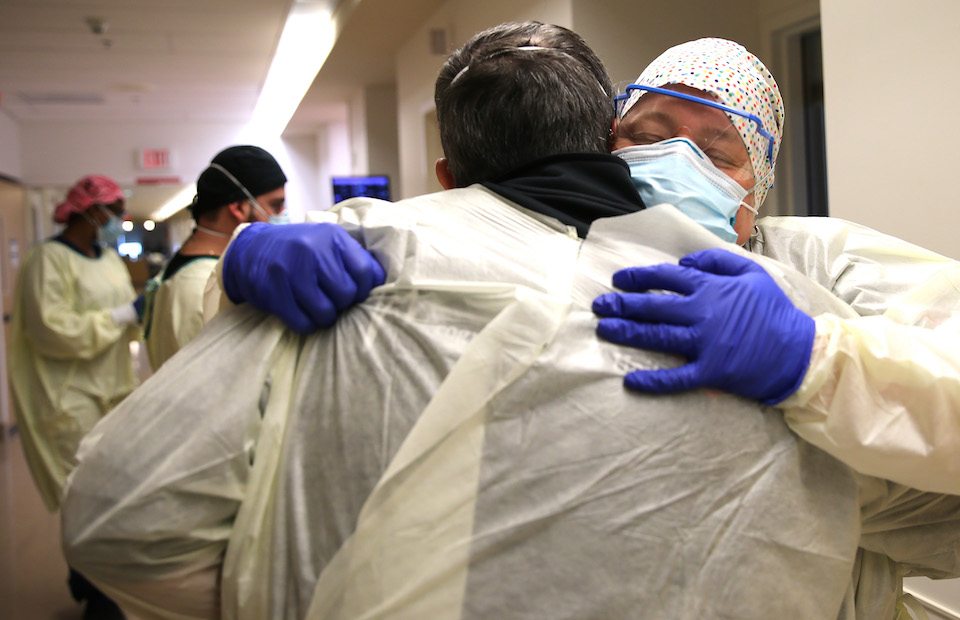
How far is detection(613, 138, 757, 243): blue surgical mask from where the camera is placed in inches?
41.2

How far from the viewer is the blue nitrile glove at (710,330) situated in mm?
782

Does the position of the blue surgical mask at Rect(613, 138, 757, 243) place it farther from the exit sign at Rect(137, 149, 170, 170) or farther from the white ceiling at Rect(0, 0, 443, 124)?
the exit sign at Rect(137, 149, 170, 170)

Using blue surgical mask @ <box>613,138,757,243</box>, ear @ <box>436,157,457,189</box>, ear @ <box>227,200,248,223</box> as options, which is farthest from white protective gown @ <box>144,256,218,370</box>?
blue surgical mask @ <box>613,138,757,243</box>

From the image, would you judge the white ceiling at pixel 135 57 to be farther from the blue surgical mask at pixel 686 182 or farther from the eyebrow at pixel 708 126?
the blue surgical mask at pixel 686 182

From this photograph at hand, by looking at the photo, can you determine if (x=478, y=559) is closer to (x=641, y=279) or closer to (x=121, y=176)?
(x=641, y=279)

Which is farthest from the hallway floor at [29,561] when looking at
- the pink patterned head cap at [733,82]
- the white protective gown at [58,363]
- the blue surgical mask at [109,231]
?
the pink patterned head cap at [733,82]

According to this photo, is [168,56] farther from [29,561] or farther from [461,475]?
[461,475]

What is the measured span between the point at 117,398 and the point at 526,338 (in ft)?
10.6

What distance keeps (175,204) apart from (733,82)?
8910mm

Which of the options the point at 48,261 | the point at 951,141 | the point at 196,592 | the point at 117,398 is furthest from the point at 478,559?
the point at 48,261

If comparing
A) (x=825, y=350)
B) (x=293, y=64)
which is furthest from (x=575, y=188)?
(x=293, y=64)

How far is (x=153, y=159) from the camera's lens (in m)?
8.09

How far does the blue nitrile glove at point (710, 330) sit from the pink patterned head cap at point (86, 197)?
3.59 m

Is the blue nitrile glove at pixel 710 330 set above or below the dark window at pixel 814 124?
below
